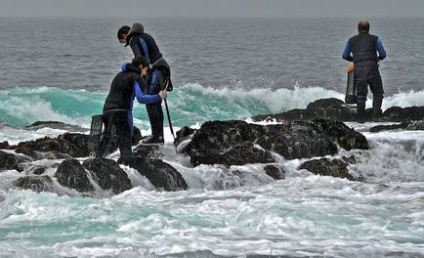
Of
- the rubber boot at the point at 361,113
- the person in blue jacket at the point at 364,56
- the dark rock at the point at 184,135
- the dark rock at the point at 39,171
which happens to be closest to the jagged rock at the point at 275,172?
the dark rock at the point at 184,135

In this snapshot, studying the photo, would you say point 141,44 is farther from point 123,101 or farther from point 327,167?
point 327,167

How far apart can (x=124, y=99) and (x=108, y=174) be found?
1.09 m

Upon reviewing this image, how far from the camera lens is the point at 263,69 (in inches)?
1986

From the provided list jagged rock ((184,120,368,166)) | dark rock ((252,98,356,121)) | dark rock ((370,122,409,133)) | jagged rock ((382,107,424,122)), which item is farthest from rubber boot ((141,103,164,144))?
jagged rock ((382,107,424,122))

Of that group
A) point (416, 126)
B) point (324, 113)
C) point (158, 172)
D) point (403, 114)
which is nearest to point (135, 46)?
point (158, 172)

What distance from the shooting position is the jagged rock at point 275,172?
13.4 meters

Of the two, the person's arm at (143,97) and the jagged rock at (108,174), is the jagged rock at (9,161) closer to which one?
the jagged rock at (108,174)

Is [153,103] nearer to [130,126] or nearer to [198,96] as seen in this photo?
[130,126]

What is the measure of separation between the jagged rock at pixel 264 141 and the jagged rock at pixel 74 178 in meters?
2.17

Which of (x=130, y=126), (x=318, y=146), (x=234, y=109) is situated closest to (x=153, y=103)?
(x=130, y=126)

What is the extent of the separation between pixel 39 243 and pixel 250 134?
214 inches

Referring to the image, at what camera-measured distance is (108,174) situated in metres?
12.3

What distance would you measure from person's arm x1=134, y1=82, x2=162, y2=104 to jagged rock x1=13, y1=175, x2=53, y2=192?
5.64 ft

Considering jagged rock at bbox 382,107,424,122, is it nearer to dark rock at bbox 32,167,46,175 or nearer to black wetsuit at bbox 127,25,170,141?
black wetsuit at bbox 127,25,170,141
